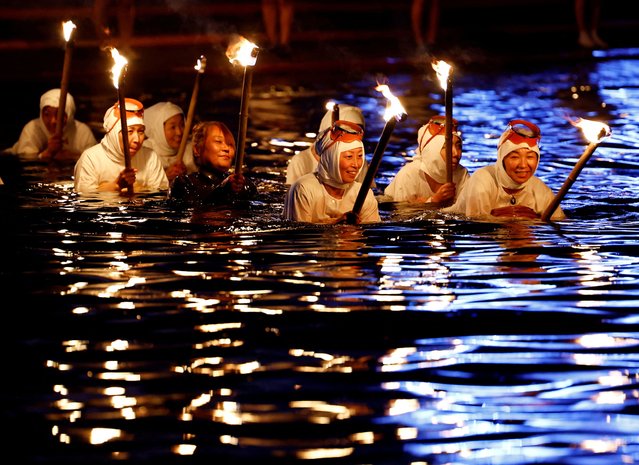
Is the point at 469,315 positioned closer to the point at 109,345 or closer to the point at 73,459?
the point at 109,345

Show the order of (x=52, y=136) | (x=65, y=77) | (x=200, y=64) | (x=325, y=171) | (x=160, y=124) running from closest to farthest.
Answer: (x=325, y=171)
(x=200, y=64)
(x=65, y=77)
(x=160, y=124)
(x=52, y=136)

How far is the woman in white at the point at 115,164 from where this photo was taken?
Answer: 45.8 feet

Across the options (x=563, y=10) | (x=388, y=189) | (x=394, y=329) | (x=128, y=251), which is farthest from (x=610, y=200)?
(x=563, y=10)

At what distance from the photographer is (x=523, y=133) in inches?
456

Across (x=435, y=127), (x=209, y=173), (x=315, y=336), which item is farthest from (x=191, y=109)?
(x=315, y=336)

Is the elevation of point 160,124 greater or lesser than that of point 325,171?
greater

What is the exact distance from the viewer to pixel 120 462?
623 cm

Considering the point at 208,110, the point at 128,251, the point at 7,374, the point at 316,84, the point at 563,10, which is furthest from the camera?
the point at 563,10

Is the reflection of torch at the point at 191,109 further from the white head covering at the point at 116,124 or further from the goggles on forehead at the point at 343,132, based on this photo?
the goggles on forehead at the point at 343,132

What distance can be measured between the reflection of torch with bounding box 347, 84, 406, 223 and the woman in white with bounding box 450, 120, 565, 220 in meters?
1.12

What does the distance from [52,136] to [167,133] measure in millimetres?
1725

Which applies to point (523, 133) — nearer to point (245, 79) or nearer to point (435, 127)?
point (435, 127)

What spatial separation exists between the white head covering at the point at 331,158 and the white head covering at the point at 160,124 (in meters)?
4.91

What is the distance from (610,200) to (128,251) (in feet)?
15.8
